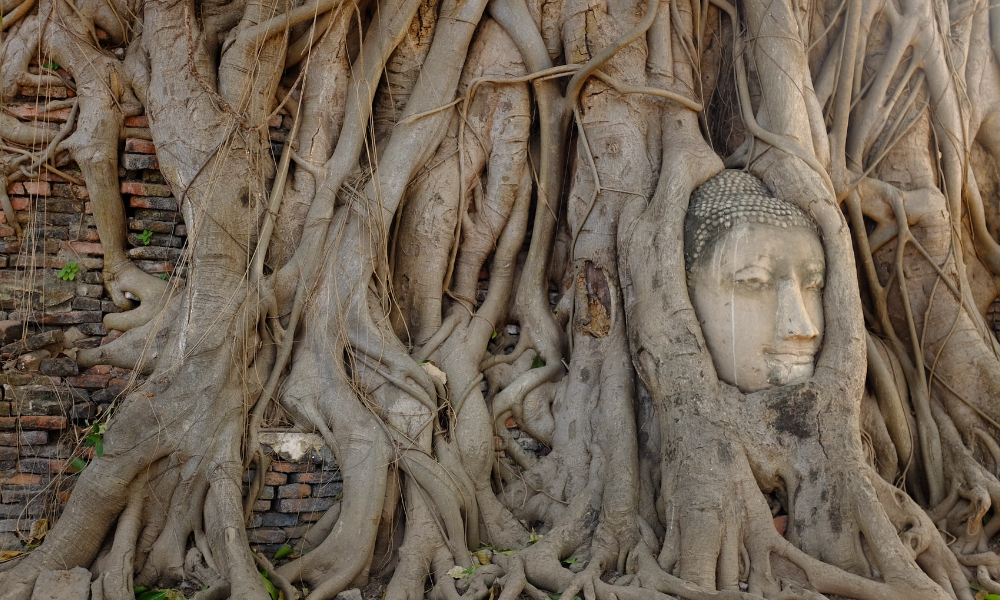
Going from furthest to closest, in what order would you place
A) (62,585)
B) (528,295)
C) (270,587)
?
(528,295) < (270,587) < (62,585)

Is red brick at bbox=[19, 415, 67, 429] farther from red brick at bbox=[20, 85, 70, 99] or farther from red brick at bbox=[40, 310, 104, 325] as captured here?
red brick at bbox=[20, 85, 70, 99]

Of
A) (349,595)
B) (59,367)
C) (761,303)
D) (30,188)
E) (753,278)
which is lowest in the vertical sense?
(349,595)

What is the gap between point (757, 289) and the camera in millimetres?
3445

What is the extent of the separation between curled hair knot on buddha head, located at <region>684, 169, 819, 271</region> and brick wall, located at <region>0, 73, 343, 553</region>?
6.12 ft

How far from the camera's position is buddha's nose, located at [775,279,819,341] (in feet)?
10.9

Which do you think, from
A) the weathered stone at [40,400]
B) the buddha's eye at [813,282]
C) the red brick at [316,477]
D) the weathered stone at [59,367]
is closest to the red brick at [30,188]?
the weathered stone at [59,367]

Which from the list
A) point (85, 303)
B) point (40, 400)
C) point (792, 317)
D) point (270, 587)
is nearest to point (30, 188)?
point (85, 303)

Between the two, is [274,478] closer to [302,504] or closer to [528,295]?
[302,504]

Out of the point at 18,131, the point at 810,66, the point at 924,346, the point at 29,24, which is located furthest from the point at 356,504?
the point at 810,66

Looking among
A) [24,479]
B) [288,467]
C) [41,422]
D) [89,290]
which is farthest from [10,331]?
[288,467]

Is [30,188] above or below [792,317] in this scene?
above

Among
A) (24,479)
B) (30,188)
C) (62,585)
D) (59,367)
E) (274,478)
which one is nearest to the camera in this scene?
(62,585)

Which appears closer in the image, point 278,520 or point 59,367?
point 278,520

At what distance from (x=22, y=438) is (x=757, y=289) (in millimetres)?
3121
